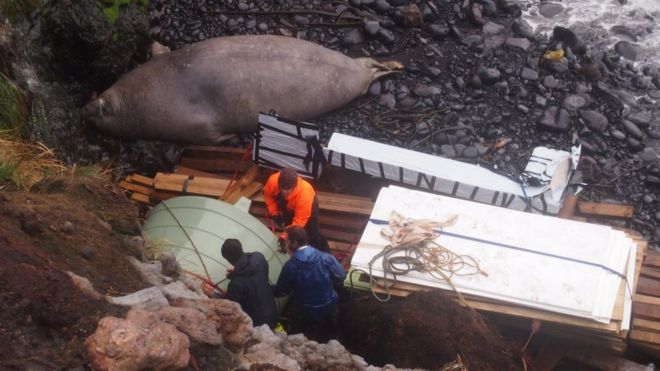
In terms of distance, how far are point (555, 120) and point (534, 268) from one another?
416cm

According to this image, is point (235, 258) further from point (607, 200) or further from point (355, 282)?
point (607, 200)

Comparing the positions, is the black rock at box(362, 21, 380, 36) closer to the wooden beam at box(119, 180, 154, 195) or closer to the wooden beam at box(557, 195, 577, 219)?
the wooden beam at box(557, 195, 577, 219)

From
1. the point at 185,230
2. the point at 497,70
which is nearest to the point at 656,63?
the point at 497,70

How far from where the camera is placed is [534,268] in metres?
6.46

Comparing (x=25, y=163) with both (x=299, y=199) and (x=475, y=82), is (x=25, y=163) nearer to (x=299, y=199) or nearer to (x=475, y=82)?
(x=299, y=199)

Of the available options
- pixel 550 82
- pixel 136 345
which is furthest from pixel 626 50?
pixel 136 345

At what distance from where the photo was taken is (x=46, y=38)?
9.38m

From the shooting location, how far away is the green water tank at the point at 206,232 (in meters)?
7.29

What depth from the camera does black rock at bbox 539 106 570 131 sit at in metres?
10.0

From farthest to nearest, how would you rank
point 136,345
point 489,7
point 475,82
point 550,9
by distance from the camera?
point 550,9
point 489,7
point 475,82
point 136,345

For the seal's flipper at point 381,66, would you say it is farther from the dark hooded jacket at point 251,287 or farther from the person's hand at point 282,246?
the dark hooded jacket at point 251,287

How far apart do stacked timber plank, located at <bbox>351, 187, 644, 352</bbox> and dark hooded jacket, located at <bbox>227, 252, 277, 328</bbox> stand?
33.1 inches

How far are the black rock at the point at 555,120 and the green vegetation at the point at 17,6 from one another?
21.9ft

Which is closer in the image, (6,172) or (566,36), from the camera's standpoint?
(6,172)
